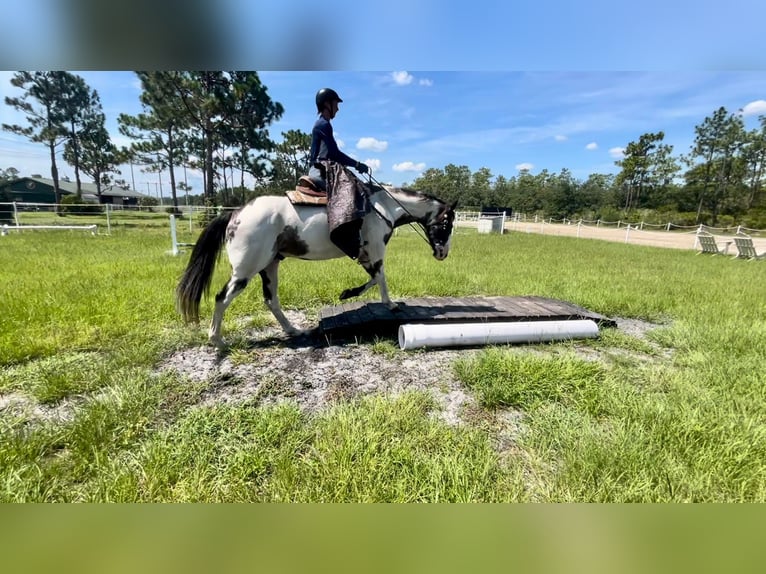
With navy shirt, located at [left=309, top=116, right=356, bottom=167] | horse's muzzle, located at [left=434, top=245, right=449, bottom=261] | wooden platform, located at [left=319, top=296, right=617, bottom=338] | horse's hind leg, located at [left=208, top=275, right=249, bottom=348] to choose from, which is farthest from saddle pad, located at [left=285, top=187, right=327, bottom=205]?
horse's muzzle, located at [left=434, top=245, right=449, bottom=261]

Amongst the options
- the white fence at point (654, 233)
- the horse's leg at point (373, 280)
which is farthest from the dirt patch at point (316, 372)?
the white fence at point (654, 233)

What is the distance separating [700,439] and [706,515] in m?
1.01

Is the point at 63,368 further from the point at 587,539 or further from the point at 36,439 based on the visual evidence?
the point at 587,539

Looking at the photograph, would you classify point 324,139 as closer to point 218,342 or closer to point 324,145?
point 324,145

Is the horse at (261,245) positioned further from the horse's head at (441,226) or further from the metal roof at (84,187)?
the metal roof at (84,187)

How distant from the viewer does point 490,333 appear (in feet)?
10.9

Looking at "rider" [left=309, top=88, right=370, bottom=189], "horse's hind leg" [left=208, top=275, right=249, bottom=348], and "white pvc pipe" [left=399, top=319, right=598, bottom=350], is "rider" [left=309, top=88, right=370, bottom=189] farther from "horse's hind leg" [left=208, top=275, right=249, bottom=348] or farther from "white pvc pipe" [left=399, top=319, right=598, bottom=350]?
"white pvc pipe" [left=399, top=319, right=598, bottom=350]

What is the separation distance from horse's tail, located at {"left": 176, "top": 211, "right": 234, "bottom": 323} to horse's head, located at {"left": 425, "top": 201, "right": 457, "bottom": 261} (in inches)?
85.2

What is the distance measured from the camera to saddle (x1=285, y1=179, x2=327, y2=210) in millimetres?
3264

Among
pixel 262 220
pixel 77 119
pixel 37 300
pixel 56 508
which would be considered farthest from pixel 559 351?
pixel 77 119

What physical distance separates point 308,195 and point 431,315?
1.85 m

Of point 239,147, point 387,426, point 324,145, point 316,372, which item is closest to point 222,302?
point 316,372

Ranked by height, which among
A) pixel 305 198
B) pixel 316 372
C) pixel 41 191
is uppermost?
pixel 41 191
